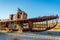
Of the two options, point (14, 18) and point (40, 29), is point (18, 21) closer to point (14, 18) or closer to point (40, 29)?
point (14, 18)

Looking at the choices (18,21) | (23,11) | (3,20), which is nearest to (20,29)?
(18,21)

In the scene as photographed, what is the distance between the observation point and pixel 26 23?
107 feet

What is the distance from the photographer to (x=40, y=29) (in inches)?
Result: 1202

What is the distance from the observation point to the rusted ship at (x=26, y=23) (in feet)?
95.2

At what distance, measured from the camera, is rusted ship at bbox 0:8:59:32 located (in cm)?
2902

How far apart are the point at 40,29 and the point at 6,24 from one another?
339 inches

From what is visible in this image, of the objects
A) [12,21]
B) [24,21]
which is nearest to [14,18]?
[12,21]

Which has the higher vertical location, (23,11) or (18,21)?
(23,11)

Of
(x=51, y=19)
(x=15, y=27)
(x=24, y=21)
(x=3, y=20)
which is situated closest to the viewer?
(x=51, y=19)

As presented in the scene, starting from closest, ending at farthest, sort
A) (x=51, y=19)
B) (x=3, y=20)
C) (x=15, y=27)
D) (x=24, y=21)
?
1. (x=51, y=19)
2. (x=24, y=21)
3. (x=15, y=27)
4. (x=3, y=20)

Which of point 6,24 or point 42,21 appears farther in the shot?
point 6,24

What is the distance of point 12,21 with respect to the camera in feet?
107

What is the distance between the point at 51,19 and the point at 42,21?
75.9 inches

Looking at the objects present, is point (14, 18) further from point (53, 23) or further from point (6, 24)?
point (53, 23)
